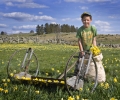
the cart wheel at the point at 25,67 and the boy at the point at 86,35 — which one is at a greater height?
the boy at the point at 86,35

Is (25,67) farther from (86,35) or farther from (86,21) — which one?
(86,21)

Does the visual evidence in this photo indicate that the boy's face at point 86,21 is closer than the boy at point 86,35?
Yes

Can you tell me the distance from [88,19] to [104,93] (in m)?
2.47

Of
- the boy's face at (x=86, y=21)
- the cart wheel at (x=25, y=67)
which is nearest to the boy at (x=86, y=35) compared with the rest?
the boy's face at (x=86, y=21)

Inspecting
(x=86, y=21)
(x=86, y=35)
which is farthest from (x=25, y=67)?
(x=86, y=21)

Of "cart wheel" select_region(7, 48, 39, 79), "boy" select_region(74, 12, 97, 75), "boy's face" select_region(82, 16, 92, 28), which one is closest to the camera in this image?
"cart wheel" select_region(7, 48, 39, 79)

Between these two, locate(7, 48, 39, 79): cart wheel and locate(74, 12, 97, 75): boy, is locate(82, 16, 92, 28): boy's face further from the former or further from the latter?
locate(7, 48, 39, 79): cart wheel

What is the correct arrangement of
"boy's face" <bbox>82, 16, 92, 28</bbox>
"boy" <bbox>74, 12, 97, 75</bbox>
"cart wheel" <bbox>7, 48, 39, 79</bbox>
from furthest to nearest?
"boy" <bbox>74, 12, 97, 75</bbox>
"boy's face" <bbox>82, 16, 92, 28</bbox>
"cart wheel" <bbox>7, 48, 39, 79</bbox>

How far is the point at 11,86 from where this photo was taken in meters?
6.32

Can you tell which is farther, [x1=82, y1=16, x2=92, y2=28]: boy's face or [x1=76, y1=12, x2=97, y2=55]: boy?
[x1=76, y1=12, x2=97, y2=55]: boy

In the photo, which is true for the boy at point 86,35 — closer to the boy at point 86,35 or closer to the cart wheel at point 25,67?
the boy at point 86,35

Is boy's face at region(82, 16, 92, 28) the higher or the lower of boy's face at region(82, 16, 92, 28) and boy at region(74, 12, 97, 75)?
the higher

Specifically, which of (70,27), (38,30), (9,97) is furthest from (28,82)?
(70,27)

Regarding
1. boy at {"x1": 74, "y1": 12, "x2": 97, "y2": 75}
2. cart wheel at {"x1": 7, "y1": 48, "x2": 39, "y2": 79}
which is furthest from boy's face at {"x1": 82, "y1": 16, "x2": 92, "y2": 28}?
cart wheel at {"x1": 7, "y1": 48, "x2": 39, "y2": 79}
